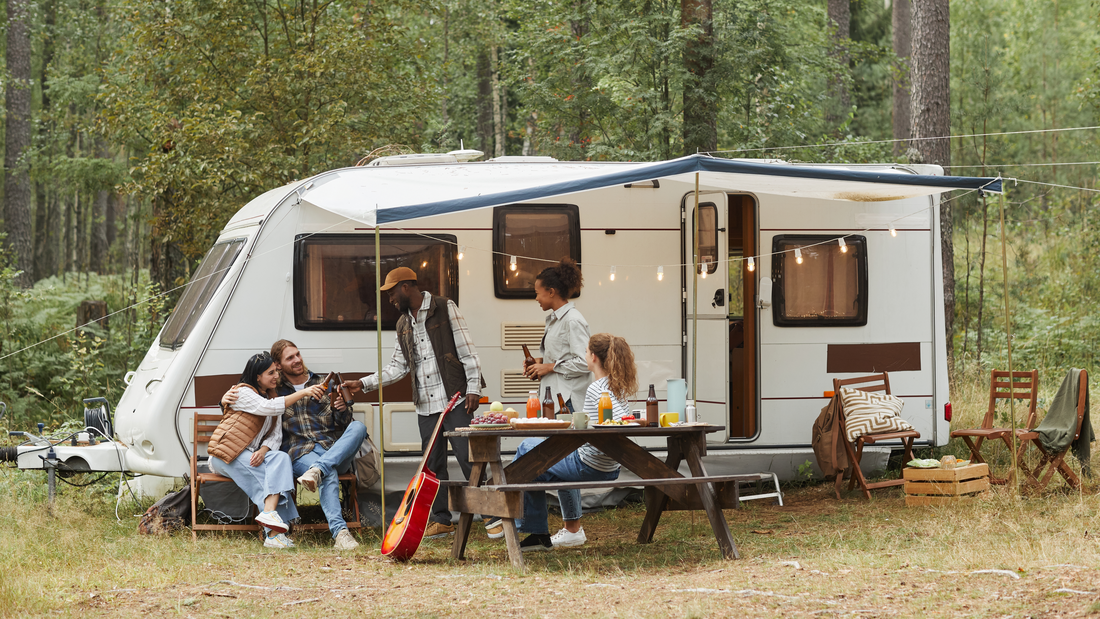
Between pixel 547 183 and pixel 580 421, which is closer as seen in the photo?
pixel 580 421

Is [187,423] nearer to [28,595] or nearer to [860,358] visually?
[28,595]

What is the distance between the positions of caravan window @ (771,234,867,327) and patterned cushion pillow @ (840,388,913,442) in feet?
1.74

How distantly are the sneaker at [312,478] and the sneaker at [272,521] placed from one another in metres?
0.26

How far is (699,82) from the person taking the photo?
1091cm

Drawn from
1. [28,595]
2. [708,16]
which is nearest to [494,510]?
[28,595]

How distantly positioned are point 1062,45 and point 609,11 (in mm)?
15937

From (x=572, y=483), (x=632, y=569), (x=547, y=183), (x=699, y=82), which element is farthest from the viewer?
(x=699, y=82)

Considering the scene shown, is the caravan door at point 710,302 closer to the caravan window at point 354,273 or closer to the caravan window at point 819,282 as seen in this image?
the caravan window at point 819,282

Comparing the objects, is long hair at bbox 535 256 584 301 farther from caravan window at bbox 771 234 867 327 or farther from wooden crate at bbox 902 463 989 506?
wooden crate at bbox 902 463 989 506

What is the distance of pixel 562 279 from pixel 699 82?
5.19 metres

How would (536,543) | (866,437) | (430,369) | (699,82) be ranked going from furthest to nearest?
1. (699,82)
2. (866,437)
3. (430,369)
4. (536,543)

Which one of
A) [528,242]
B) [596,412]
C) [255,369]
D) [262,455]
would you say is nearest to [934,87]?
[528,242]

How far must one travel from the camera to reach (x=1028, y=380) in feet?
27.0

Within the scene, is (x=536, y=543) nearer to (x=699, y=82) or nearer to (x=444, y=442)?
(x=444, y=442)
